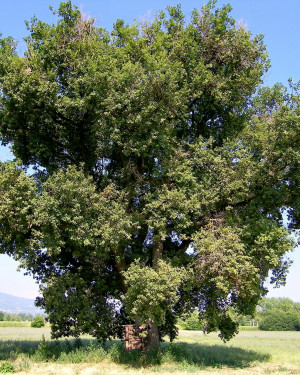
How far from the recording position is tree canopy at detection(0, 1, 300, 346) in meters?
16.5

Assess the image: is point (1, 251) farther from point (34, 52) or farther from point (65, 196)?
point (34, 52)

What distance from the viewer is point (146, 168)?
773 inches

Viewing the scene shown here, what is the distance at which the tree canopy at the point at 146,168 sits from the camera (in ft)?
54.0

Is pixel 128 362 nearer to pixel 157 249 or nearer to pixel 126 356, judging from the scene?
pixel 126 356

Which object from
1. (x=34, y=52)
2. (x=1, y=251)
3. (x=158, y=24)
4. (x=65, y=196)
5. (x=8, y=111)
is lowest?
(x=1, y=251)

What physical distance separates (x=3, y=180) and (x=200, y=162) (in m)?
8.66

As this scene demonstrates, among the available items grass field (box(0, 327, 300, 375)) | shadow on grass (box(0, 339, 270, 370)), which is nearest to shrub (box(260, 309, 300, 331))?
grass field (box(0, 327, 300, 375))

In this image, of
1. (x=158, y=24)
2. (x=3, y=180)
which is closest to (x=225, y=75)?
(x=158, y=24)

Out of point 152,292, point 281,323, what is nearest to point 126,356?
point 152,292

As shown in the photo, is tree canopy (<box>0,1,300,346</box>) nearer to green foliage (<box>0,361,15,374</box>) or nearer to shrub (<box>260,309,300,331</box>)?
green foliage (<box>0,361,15,374</box>)

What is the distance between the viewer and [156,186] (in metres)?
19.1

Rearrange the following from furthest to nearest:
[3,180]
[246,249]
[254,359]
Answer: [254,359], [246,249], [3,180]

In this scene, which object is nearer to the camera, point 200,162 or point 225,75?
point 200,162

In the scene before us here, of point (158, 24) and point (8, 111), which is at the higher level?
point (158, 24)
